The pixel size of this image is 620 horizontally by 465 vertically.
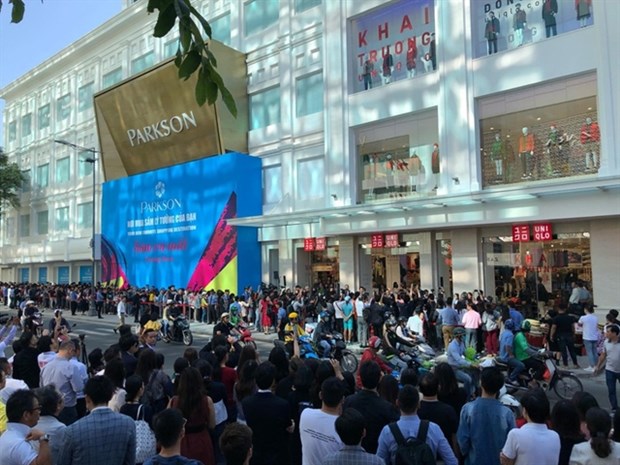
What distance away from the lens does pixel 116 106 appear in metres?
32.3

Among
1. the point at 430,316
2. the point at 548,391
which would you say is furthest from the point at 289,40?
the point at 548,391

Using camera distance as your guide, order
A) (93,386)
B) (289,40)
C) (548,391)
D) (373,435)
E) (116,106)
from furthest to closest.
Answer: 1. (116,106)
2. (289,40)
3. (548,391)
4. (373,435)
5. (93,386)

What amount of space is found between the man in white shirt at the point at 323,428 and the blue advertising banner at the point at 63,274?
43.7m

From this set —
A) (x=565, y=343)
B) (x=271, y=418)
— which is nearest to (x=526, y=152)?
(x=565, y=343)

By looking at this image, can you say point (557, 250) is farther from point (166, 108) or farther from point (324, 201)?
point (166, 108)

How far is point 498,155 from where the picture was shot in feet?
63.6

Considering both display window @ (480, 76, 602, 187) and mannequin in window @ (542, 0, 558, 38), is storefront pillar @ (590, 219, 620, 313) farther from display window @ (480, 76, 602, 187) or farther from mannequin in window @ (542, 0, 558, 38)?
mannequin in window @ (542, 0, 558, 38)

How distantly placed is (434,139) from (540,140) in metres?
4.35

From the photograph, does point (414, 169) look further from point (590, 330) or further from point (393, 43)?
point (590, 330)

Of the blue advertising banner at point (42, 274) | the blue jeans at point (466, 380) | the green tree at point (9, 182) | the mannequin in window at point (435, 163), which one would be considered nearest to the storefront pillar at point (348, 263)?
the mannequin in window at point (435, 163)

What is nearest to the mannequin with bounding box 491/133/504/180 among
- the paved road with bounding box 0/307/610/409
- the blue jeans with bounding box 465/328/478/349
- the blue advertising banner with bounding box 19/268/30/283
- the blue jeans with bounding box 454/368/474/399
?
the blue jeans with bounding box 465/328/478/349

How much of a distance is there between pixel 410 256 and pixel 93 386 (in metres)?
19.0

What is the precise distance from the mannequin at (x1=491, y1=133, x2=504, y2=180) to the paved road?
7.59 m

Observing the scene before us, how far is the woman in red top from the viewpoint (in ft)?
15.2
